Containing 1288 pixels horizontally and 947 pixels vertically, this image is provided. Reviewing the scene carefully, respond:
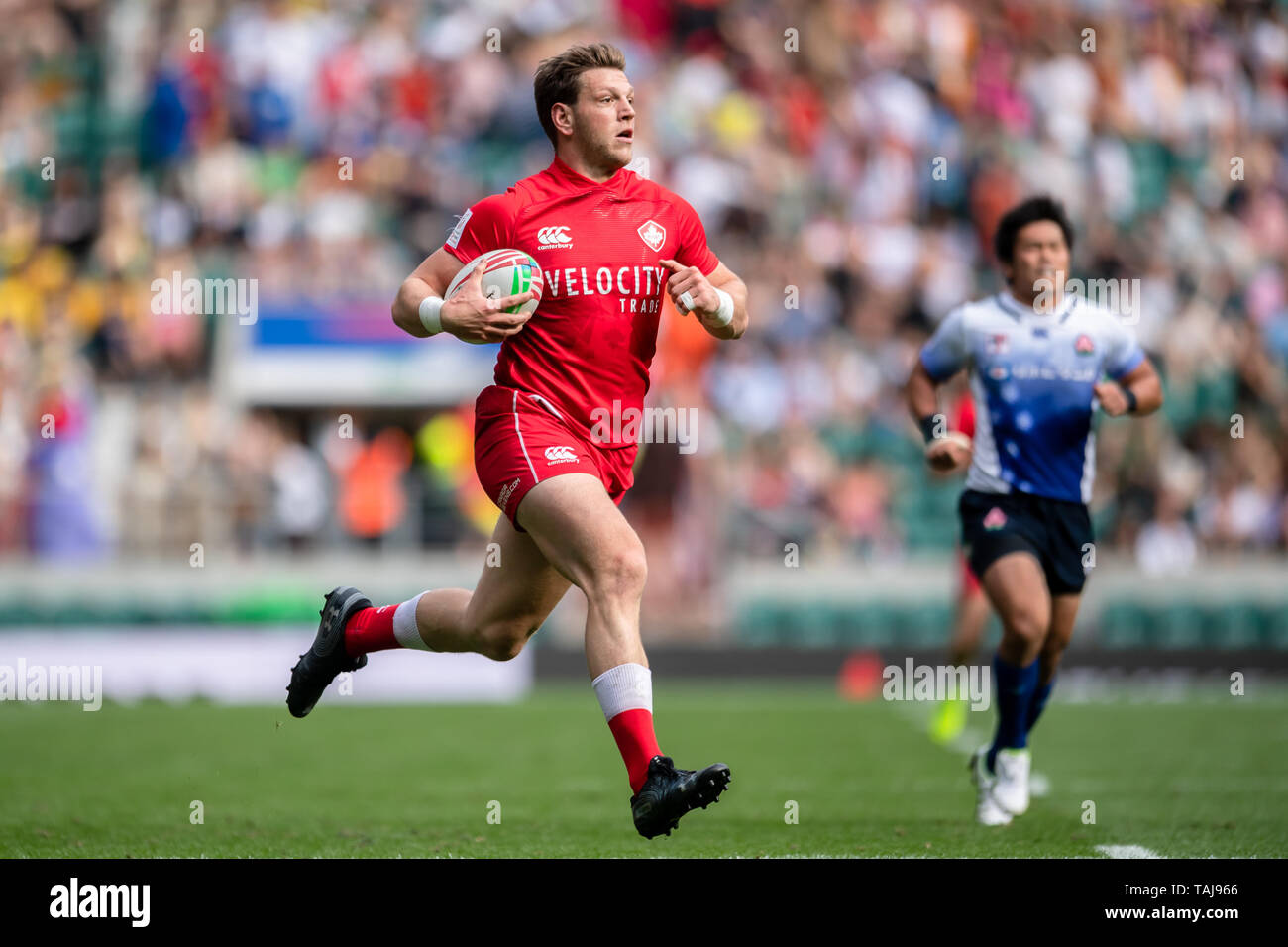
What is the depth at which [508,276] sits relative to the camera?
630 cm

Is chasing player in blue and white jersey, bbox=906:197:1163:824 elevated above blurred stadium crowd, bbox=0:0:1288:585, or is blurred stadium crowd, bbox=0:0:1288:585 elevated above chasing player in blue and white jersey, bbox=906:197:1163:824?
blurred stadium crowd, bbox=0:0:1288:585

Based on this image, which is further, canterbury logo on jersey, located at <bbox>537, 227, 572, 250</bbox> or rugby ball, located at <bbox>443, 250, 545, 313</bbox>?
canterbury logo on jersey, located at <bbox>537, 227, 572, 250</bbox>

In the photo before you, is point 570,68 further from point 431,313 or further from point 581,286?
point 431,313

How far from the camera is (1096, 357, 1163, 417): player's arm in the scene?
8320mm

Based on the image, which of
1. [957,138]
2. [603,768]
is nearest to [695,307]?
[603,768]

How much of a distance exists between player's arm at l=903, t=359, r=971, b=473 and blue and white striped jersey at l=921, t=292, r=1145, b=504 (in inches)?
7.4

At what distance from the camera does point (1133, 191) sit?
21531mm

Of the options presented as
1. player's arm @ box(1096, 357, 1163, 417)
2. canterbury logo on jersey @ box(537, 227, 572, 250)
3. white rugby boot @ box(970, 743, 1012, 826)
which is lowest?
white rugby boot @ box(970, 743, 1012, 826)

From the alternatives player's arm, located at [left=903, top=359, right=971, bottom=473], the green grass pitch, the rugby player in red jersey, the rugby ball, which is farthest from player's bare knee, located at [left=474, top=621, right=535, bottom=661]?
player's arm, located at [left=903, top=359, right=971, bottom=473]

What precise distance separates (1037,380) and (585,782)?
133 inches

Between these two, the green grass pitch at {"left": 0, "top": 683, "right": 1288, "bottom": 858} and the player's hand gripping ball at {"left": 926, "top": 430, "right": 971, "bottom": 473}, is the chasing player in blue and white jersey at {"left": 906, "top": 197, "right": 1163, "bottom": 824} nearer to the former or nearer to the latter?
the player's hand gripping ball at {"left": 926, "top": 430, "right": 971, "bottom": 473}

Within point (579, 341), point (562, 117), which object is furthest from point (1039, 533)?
point (562, 117)

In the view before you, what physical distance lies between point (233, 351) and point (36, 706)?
14.6ft
